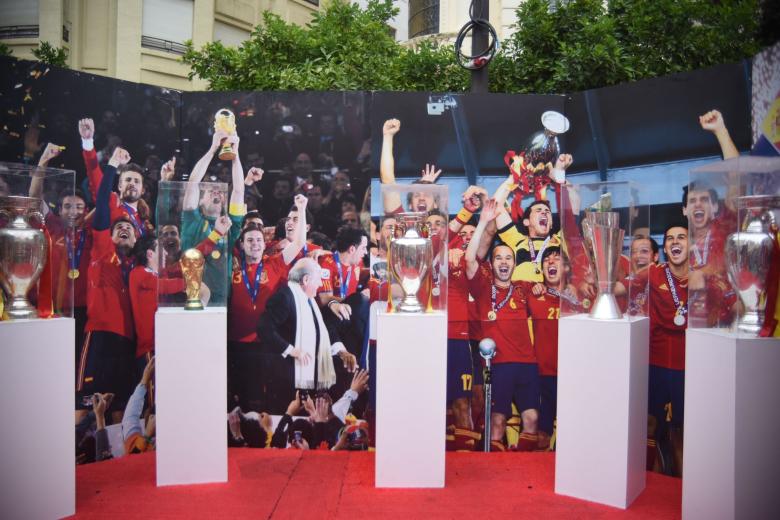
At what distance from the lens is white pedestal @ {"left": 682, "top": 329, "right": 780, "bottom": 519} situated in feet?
8.86

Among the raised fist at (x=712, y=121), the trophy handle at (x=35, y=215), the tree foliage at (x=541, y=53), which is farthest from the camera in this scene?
the tree foliage at (x=541, y=53)

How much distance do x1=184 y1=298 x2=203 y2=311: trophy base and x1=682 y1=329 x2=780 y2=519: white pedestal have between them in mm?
2737

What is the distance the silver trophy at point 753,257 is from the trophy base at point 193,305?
285 cm

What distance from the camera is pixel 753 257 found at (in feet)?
9.26

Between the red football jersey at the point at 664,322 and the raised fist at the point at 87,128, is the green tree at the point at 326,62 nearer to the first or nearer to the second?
the raised fist at the point at 87,128

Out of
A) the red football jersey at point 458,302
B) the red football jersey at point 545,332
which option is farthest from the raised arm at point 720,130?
the red football jersey at point 458,302

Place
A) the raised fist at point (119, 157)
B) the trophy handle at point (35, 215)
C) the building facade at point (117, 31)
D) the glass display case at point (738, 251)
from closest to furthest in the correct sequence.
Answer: the glass display case at point (738, 251) < the trophy handle at point (35, 215) < the raised fist at point (119, 157) < the building facade at point (117, 31)

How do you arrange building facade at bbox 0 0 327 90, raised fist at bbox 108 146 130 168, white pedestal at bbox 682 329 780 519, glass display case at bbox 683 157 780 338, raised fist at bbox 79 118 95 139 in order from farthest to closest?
building facade at bbox 0 0 327 90 → raised fist at bbox 108 146 130 168 → raised fist at bbox 79 118 95 139 → glass display case at bbox 683 157 780 338 → white pedestal at bbox 682 329 780 519

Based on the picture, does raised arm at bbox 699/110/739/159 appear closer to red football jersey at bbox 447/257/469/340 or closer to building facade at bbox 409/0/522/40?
red football jersey at bbox 447/257/469/340

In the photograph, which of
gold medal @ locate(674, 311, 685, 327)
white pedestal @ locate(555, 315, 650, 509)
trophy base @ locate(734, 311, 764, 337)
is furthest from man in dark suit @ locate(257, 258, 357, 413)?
trophy base @ locate(734, 311, 764, 337)

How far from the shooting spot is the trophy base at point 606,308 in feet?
11.2

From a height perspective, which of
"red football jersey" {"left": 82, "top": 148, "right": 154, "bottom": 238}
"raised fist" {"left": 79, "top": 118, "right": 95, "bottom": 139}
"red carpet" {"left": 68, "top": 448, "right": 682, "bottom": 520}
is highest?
"raised fist" {"left": 79, "top": 118, "right": 95, "bottom": 139}

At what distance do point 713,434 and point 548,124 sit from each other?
224cm

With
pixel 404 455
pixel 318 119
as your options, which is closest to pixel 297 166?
pixel 318 119
